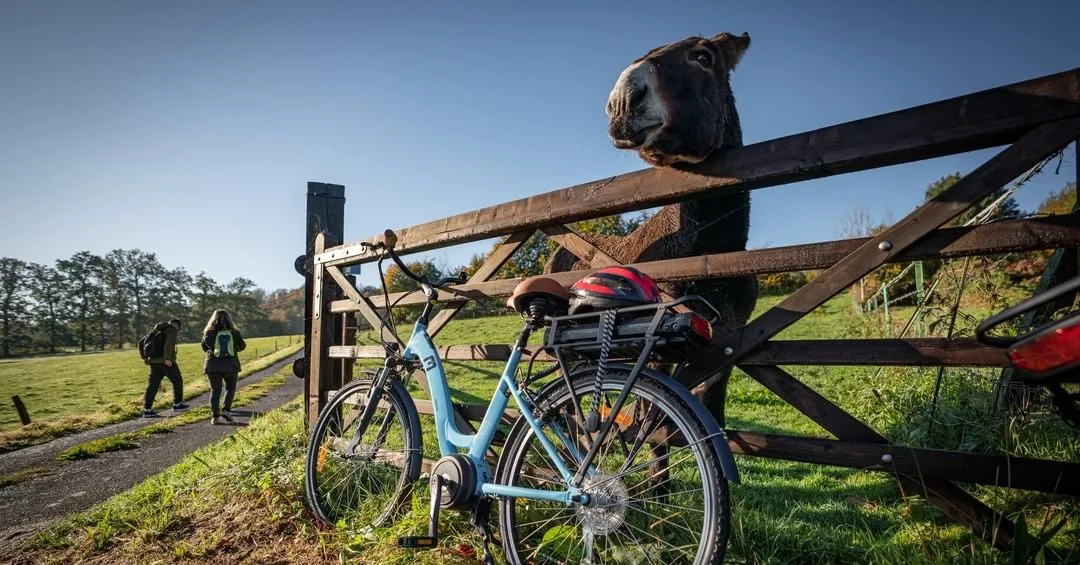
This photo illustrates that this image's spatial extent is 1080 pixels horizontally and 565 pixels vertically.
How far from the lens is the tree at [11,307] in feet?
124

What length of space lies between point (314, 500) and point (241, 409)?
35.9 feet

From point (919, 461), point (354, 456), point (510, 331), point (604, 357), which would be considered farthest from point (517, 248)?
point (510, 331)

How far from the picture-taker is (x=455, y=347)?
3746 millimetres

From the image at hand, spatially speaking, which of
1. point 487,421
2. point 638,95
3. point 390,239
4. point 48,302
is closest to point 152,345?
point 390,239

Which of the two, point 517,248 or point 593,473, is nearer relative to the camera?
point 593,473

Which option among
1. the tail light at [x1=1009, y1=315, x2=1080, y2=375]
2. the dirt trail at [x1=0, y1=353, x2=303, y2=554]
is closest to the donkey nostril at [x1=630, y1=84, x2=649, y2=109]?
the tail light at [x1=1009, y1=315, x2=1080, y2=375]

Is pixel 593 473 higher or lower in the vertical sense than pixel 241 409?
higher

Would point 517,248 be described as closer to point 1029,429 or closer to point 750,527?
point 750,527

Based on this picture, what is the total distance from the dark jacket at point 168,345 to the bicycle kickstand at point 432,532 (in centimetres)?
1171

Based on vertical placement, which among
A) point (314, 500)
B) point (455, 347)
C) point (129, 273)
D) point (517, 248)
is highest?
point (129, 273)

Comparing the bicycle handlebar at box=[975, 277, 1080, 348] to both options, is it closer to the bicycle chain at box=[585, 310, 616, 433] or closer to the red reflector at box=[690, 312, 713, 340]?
the red reflector at box=[690, 312, 713, 340]

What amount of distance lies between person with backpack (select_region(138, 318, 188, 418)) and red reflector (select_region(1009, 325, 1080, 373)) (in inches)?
541

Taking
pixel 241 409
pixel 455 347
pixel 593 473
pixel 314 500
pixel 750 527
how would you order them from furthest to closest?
pixel 241 409 → pixel 455 347 → pixel 314 500 → pixel 750 527 → pixel 593 473

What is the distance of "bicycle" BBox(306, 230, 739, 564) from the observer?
1.91m
